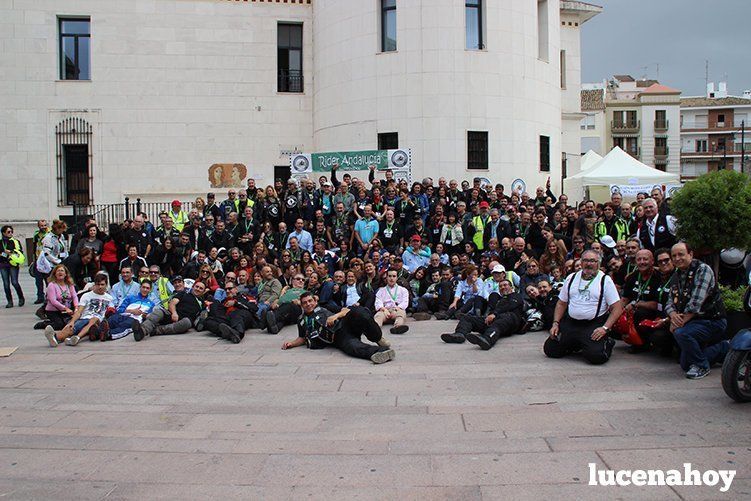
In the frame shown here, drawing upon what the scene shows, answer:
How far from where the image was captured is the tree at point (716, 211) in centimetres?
955

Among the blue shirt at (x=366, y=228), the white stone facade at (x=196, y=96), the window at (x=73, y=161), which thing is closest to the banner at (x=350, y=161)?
the white stone facade at (x=196, y=96)

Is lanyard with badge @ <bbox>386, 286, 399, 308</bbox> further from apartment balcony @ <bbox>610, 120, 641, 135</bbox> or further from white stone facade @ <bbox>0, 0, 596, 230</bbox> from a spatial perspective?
apartment balcony @ <bbox>610, 120, 641, 135</bbox>

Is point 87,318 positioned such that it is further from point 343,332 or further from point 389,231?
point 389,231

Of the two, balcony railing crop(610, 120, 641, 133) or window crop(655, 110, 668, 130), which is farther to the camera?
window crop(655, 110, 668, 130)

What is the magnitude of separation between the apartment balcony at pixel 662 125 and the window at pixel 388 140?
59.9m

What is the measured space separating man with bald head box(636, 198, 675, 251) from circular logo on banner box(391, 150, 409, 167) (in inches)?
323

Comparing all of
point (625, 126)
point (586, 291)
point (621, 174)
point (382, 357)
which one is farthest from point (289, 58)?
point (625, 126)

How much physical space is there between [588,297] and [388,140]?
15.6 metres

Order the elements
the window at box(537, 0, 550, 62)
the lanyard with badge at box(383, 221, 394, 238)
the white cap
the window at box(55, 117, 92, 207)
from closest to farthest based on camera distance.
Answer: the white cap, the lanyard with badge at box(383, 221, 394, 238), the window at box(537, 0, 550, 62), the window at box(55, 117, 92, 207)

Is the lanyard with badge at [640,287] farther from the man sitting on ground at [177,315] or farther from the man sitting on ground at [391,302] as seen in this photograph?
the man sitting on ground at [177,315]

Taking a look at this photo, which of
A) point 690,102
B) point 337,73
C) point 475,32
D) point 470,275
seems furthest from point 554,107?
point 690,102

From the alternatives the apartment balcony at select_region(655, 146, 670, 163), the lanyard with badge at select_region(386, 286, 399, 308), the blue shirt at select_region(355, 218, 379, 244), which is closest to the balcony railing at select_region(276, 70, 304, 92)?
the blue shirt at select_region(355, 218, 379, 244)

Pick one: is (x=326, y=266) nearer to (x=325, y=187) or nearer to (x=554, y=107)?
(x=325, y=187)

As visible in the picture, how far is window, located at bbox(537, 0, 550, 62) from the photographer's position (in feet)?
82.2
